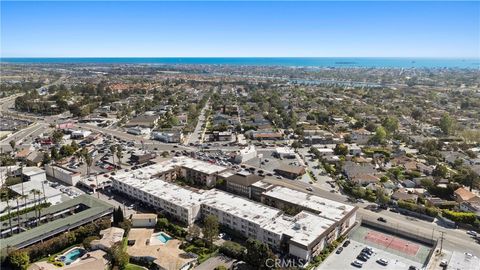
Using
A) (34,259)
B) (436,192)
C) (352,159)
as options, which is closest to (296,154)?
(352,159)

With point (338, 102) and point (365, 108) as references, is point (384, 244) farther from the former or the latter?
point (338, 102)

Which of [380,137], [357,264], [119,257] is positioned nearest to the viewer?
[119,257]

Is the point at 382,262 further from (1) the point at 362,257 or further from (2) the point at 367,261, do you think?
(1) the point at 362,257

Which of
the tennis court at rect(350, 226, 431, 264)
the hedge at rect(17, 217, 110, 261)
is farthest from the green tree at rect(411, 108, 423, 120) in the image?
the hedge at rect(17, 217, 110, 261)

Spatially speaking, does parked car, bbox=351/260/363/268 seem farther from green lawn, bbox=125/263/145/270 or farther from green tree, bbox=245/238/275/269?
green lawn, bbox=125/263/145/270

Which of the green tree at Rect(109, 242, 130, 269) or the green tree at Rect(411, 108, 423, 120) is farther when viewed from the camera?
the green tree at Rect(411, 108, 423, 120)

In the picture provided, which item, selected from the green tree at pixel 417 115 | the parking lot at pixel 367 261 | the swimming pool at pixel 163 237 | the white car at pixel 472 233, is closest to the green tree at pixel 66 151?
the swimming pool at pixel 163 237

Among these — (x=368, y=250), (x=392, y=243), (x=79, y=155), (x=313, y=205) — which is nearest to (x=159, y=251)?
(x=313, y=205)
